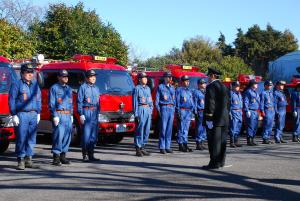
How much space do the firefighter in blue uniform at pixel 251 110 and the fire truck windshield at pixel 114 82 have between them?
137 inches

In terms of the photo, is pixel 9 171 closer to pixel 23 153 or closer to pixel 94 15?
pixel 23 153

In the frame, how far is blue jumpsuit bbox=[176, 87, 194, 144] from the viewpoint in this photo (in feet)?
43.3

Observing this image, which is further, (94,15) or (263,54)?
(263,54)

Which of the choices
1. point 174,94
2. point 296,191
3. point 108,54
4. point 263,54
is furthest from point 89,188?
point 263,54

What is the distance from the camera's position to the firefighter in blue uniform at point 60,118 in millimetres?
10414

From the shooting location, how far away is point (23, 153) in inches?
391

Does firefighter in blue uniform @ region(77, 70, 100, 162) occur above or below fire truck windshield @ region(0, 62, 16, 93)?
below

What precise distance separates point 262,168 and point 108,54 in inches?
797

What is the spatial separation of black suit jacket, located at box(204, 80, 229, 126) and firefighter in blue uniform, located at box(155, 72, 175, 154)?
2.68m

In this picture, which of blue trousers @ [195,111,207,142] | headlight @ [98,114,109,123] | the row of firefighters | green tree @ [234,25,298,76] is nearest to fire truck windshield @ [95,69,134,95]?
headlight @ [98,114,109,123]

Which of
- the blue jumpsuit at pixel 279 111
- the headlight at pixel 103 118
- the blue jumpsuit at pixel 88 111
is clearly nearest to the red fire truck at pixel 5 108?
the blue jumpsuit at pixel 88 111

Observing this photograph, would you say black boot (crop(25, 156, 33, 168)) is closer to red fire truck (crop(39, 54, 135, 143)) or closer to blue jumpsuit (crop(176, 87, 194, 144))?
red fire truck (crop(39, 54, 135, 143))

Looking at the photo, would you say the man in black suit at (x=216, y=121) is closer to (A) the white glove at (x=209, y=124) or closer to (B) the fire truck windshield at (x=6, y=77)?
(A) the white glove at (x=209, y=124)

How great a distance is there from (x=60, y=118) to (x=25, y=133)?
831 millimetres
